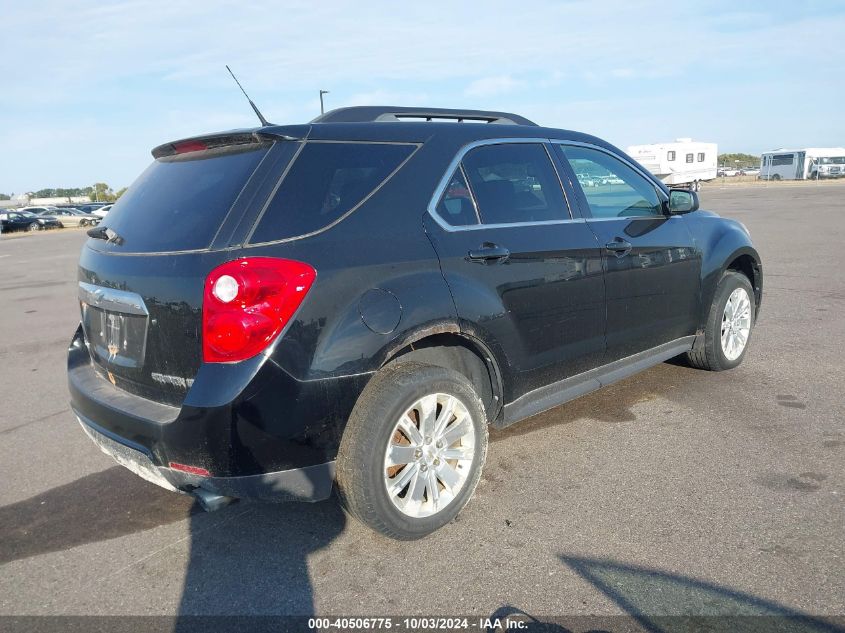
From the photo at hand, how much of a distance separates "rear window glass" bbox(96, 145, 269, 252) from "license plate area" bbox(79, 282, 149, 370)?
23 centimetres

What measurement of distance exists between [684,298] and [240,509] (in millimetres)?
3084

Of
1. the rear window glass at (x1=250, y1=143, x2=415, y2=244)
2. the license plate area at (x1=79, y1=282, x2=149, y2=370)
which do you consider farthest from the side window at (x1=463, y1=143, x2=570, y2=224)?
the license plate area at (x1=79, y1=282, x2=149, y2=370)

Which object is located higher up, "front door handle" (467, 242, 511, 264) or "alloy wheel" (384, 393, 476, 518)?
"front door handle" (467, 242, 511, 264)

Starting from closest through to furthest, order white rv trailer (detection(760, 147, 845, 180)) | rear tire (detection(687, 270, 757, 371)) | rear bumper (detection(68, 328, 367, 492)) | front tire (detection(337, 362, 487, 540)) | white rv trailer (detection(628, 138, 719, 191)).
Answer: rear bumper (detection(68, 328, 367, 492))
front tire (detection(337, 362, 487, 540))
rear tire (detection(687, 270, 757, 371))
white rv trailer (detection(628, 138, 719, 191))
white rv trailer (detection(760, 147, 845, 180))

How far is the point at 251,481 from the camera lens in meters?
2.73

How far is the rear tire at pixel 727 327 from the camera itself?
5.05m

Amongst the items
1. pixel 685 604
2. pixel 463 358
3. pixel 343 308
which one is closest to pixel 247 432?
pixel 343 308

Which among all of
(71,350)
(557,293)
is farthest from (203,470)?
(557,293)

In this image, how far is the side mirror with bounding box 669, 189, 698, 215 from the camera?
15.2ft

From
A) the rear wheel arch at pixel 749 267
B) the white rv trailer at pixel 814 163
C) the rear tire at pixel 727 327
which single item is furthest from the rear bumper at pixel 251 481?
the white rv trailer at pixel 814 163

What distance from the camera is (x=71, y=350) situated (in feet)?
12.1

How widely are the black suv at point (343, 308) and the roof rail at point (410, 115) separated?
0.06 ft

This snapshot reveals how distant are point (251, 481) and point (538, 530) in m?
1.31

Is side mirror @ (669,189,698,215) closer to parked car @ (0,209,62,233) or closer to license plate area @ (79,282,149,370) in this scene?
license plate area @ (79,282,149,370)
